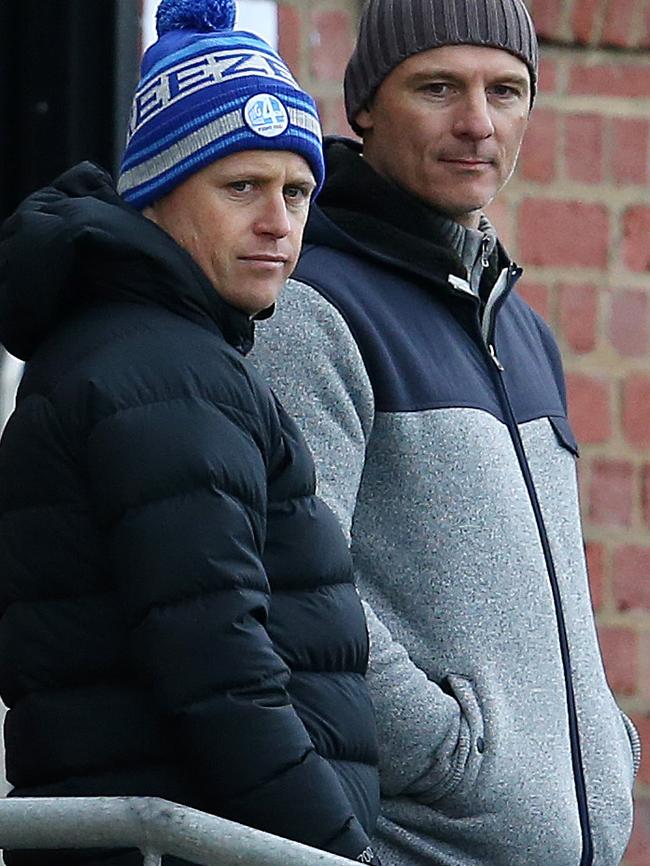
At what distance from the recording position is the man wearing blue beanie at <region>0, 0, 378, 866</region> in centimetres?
223

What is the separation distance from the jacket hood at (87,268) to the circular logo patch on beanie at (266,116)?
15 cm

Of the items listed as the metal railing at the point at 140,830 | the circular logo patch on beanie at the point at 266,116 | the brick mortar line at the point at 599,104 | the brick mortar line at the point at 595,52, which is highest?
the circular logo patch on beanie at the point at 266,116

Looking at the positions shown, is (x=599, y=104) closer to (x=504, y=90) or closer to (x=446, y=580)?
(x=504, y=90)

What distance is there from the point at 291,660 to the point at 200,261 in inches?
16.9

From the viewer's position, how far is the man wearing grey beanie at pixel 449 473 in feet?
8.93

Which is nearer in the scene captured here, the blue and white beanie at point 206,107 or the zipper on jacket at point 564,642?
the blue and white beanie at point 206,107

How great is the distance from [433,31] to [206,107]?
21.9 inches

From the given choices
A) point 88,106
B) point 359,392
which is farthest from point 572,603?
point 88,106

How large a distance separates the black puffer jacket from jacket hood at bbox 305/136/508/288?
0.51 metres

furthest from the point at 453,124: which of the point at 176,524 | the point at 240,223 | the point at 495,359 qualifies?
the point at 176,524

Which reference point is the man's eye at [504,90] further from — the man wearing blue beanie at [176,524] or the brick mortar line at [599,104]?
the brick mortar line at [599,104]

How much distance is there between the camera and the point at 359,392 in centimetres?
275

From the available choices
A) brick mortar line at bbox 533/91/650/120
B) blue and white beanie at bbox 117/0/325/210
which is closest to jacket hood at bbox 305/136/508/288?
blue and white beanie at bbox 117/0/325/210

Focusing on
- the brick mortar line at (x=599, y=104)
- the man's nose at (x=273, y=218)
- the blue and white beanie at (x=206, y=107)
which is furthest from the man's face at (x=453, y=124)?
the brick mortar line at (x=599, y=104)
